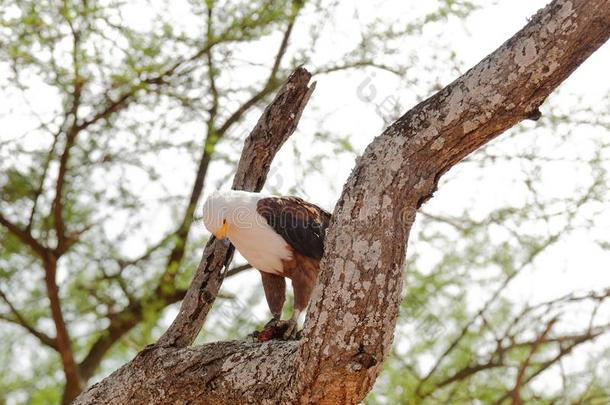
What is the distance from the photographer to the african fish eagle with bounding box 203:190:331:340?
3.43m

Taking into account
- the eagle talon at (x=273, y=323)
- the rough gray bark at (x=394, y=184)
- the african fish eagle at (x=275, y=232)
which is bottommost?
the rough gray bark at (x=394, y=184)

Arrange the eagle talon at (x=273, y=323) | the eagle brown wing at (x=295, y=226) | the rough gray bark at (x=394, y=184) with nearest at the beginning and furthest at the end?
the rough gray bark at (x=394, y=184) < the eagle talon at (x=273, y=323) < the eagle brown wing at (x=295, y=226)

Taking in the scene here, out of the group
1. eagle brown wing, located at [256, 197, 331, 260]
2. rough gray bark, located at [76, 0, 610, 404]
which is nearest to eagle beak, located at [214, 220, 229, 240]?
eagle brown wing, located at [256, 197, 331, 260]

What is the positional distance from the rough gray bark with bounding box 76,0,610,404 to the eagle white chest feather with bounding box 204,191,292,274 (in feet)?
3.36

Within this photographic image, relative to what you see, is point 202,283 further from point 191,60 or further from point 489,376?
point 489,376

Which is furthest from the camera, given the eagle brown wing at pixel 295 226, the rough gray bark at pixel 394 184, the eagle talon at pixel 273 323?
the eagle brown wing at pixel 295 226

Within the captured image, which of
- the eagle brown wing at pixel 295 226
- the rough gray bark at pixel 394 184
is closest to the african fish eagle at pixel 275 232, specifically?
the eagle brown wing at pixel 295 226

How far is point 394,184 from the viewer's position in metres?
2.38

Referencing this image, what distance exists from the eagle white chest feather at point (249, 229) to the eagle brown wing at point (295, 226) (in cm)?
2

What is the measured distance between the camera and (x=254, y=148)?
3717 mm

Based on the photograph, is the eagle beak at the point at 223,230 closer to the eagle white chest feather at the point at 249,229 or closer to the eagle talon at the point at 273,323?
the eagle white chest feather at the point at 249,229

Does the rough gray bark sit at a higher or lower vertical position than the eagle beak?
lower

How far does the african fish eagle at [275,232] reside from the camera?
3432mm

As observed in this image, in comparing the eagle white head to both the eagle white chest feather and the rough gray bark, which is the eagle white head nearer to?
the eagle white chest feather
